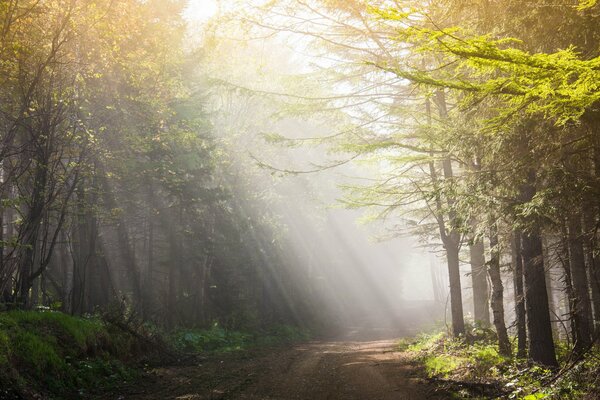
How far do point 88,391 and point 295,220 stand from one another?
2746 cm

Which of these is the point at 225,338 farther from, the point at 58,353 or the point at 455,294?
the point at 58,353

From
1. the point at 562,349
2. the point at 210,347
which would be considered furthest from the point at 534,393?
the point at 210,347

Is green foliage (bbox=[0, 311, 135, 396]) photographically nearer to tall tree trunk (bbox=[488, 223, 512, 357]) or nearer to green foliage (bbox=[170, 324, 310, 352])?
green foliage (bbox=[170, 324, 310, 352])

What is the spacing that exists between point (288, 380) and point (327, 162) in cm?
559

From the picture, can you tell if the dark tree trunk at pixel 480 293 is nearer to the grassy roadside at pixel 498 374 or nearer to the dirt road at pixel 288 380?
the grassy roadside at pixel 498 374

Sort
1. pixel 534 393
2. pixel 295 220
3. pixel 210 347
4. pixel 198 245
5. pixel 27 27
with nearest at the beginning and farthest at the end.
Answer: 1. pixel 534 393
2. pixel 27 27
3. pixel 210 347
4. pixel 198 245
5. pixel 295 220

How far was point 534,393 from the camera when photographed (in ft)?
22.6

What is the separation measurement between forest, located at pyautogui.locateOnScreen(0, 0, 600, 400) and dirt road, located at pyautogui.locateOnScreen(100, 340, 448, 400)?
3.6 inches

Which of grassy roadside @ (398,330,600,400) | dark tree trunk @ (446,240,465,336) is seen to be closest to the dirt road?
grassy roadside @ (398,330,600,400)

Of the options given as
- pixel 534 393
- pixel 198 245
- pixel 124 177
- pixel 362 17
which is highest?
pixel 362 17

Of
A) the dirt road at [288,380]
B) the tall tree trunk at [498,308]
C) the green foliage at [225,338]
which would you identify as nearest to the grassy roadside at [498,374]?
the tall tree trunk at [498,308]

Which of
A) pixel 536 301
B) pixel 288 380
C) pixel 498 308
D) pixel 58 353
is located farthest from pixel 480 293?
pixel 58 353

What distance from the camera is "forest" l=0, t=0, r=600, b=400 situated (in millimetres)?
7086

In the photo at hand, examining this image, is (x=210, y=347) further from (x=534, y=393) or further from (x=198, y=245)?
(x=534, y=393)
